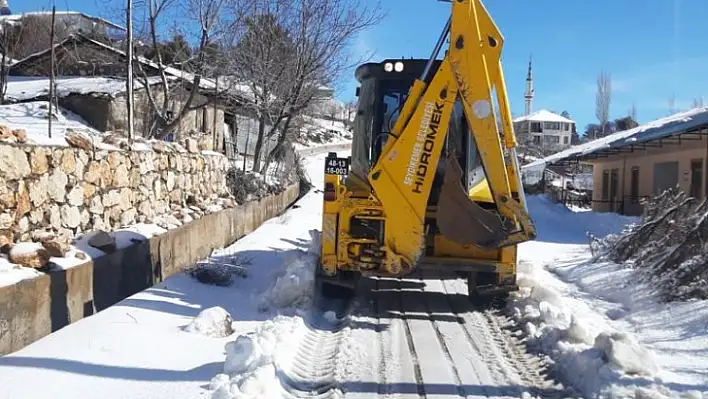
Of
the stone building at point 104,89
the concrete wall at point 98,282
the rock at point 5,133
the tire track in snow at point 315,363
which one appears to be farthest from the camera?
the stone building at point 104,89

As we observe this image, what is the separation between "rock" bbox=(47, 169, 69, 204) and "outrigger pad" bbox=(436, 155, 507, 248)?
4602mm

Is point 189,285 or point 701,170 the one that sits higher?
point 701,170

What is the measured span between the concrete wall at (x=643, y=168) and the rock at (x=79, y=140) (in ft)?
58.3

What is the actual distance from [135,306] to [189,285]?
151 cm

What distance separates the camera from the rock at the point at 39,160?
7.42 metres

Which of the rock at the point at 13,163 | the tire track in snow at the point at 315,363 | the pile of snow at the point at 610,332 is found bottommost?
the tire track in snow at the point at 315,363

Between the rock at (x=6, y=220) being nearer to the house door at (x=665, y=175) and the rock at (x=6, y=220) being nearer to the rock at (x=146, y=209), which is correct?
the rock at (x=146, y=209)

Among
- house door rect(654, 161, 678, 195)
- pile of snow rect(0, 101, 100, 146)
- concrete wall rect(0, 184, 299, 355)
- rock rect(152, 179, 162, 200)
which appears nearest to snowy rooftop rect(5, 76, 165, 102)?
pile of snow rect(0, 101, 100, 146)

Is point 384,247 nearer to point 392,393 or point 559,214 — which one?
point 392,393

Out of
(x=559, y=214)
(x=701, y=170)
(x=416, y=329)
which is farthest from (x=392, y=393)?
(x=559, y=214)

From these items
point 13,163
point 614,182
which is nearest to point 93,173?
point 13,163

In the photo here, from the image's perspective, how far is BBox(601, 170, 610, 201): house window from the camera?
30.9 meters

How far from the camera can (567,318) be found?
24.1 feet

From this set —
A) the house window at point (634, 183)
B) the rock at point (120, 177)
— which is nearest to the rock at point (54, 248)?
the rock at point (120, 177)
